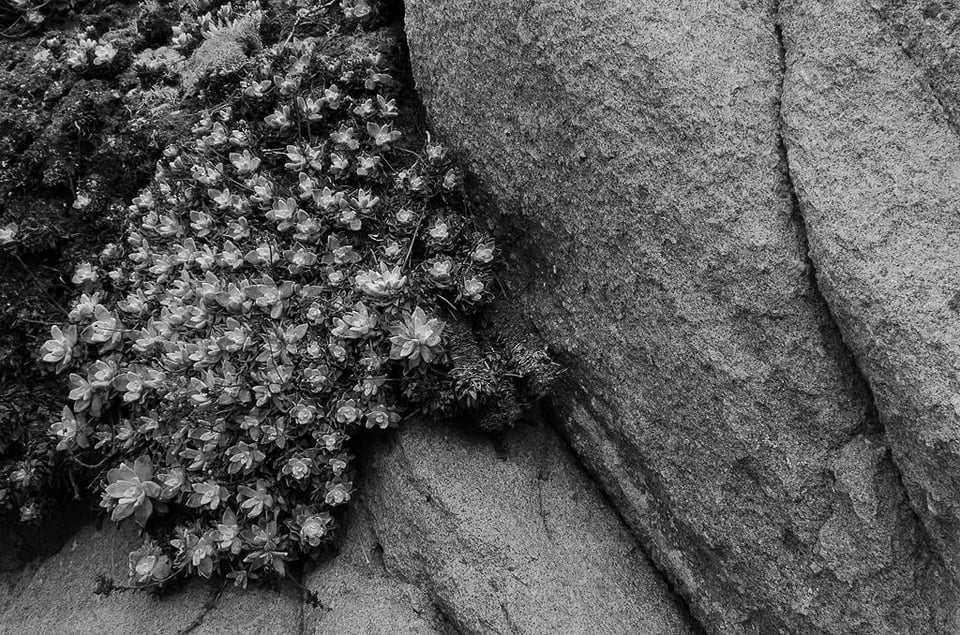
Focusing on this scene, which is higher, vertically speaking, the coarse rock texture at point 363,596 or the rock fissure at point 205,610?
the coarse rock texture at point 363,596

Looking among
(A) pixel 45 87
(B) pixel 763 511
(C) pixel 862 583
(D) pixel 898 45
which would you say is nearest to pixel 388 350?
(B) pixel 763 511

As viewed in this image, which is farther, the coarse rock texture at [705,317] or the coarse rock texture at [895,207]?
the coarse rock texture at [705,317]

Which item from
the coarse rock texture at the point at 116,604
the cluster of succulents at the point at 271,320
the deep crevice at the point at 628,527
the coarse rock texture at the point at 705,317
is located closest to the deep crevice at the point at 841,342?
the coarse rock texture at the point at 705,317

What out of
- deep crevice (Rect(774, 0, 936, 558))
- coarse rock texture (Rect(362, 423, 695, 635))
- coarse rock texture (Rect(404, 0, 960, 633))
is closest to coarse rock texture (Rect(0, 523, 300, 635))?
coarse rock texture (Rect(362, 423, 695, 635))

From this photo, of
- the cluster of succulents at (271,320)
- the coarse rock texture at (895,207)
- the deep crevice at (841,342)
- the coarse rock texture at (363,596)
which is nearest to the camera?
the coarse rock texture at (895,207)

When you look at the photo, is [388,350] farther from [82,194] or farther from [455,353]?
[82,194]

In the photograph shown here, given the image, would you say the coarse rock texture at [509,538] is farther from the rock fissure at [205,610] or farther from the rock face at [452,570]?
the rock fissure at [205,610]

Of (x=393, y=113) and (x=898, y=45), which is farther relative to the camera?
(x=393, y=113)
